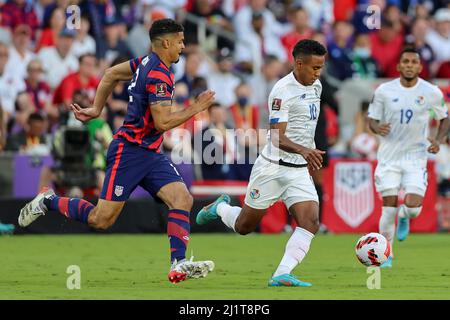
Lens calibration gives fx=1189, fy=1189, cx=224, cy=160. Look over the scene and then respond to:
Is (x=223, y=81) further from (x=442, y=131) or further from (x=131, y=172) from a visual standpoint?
(x=131, y=172)

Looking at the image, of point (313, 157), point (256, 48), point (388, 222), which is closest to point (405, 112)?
point (388, 222)

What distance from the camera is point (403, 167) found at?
14.8 metres

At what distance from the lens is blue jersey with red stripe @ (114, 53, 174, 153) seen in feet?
36.6

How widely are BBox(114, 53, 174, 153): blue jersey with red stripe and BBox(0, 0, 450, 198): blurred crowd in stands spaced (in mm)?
6715

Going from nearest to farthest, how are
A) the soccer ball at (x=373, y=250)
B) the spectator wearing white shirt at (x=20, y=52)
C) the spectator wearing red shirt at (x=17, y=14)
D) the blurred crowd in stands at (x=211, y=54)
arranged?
1. the soccer ball at (x=373, y=250)
2. the blurred crowd in stands at (x=211, y=54)
3. the spectator wearing white shirt at (x=20, y=52)
4. the spectator wearing red shirt at (x=17, y=14)

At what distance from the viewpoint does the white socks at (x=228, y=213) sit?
41.3 feet

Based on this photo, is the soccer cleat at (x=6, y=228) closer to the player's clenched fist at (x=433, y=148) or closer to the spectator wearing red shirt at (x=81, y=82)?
the spectator wearing red shirt at (x=81, y=82)

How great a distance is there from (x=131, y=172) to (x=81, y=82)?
31.3 ft

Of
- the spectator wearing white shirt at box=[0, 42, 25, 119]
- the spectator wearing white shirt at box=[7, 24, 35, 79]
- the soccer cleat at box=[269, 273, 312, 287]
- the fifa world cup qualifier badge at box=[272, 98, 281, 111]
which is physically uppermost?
the spectator wearing white shirt at box=[7, 24, 35, 79]

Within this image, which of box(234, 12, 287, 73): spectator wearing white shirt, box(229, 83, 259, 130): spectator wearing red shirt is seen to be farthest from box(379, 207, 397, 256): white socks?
box(234, 12, 287, 73): spectator wearing white shirt

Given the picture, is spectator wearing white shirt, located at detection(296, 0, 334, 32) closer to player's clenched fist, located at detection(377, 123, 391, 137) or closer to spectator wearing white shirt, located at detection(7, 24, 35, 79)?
spectator wearing white shirt, located at detection(7, 24, 35, 79)

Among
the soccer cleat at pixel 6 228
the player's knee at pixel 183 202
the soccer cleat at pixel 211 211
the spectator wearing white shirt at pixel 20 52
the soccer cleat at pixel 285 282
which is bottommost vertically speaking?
the soccer cleat at pixel 6 228

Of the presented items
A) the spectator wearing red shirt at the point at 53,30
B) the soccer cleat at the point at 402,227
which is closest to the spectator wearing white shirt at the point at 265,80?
the spectator wearing red shirt at the point at 53,30

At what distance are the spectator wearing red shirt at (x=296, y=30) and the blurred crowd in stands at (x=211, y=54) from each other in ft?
0.09
